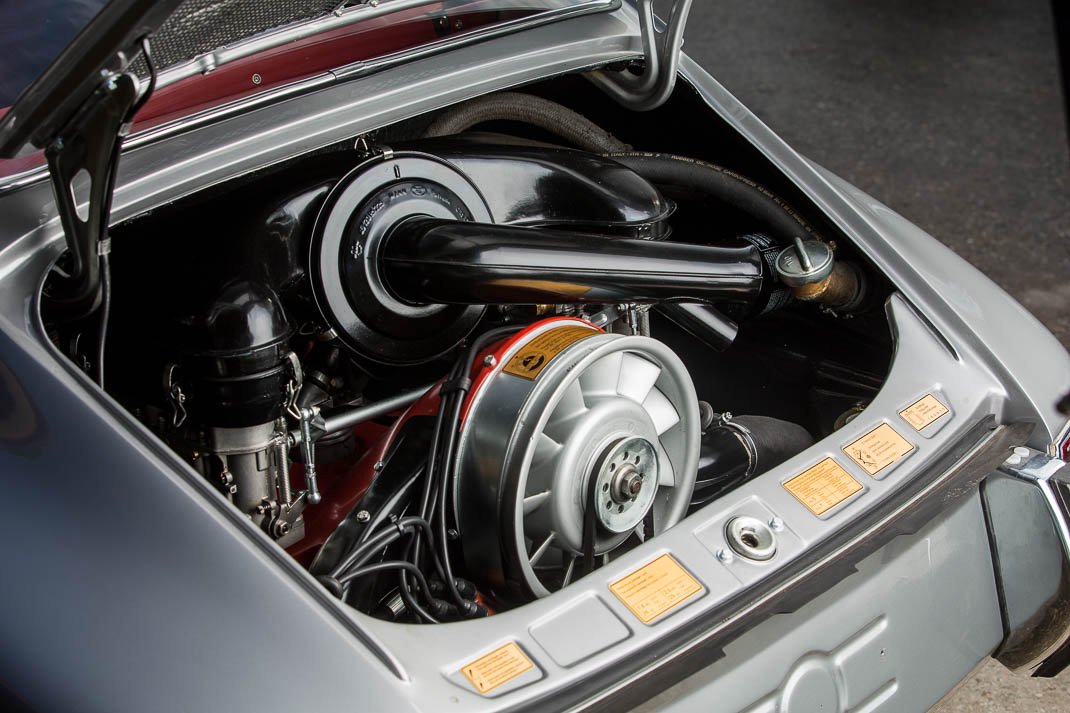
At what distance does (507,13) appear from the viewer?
1.76 m

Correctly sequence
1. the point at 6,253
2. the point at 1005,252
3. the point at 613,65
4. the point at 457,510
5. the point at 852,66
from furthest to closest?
the point at 852,66 < the point at 1005,252 < the point at 613,65 < the point at 457,510 < the point at 6,253

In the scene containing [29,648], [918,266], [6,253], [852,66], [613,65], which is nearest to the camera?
[29,648]

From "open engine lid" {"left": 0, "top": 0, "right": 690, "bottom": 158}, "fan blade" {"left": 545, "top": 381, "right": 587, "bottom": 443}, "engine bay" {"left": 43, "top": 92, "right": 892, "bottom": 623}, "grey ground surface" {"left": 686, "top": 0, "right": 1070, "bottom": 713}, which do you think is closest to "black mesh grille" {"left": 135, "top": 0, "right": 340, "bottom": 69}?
"open engine lid" {"left": 0, "top": 0, "right": 690, "bottom": 158}

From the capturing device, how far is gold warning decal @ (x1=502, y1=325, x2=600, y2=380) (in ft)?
4.08

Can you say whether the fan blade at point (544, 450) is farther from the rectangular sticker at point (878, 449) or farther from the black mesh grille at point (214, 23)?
the black mesh grille at point (214, 23)

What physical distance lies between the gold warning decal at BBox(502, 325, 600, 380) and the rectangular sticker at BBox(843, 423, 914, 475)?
0.36m

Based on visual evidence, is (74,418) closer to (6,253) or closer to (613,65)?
(6,253)

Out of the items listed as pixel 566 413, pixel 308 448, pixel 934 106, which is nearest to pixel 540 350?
pixel 566 413

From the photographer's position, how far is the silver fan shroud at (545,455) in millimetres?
1203

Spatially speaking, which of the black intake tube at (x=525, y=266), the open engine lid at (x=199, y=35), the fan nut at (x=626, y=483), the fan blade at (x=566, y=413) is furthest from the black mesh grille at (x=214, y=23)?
the fan nut at (x=626, y=483)

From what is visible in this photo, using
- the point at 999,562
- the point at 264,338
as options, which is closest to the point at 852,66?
the point at 999,562

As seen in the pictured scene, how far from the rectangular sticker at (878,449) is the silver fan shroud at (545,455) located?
247 mm

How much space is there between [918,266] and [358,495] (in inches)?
35.0

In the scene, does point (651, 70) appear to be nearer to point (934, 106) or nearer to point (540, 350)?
point (540, 350)
